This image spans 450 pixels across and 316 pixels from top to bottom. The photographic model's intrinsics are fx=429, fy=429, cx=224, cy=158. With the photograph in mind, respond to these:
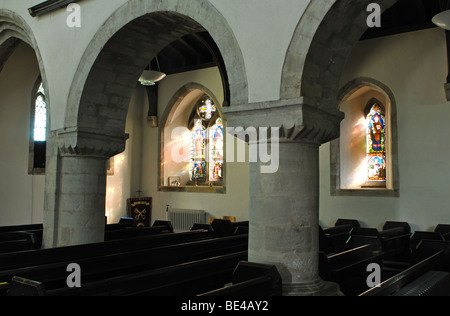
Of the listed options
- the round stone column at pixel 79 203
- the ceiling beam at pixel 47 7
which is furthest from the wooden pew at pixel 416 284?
the ceiling beam at pixel 47 7

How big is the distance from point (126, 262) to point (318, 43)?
2.45 meters

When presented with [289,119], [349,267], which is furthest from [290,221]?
[349,267]

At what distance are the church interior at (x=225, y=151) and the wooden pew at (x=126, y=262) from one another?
16 mm

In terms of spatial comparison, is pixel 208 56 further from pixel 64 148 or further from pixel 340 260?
pixel 340 260

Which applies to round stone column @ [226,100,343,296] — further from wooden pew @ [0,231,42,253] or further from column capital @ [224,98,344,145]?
wooden pew @ [0,231,42,253]

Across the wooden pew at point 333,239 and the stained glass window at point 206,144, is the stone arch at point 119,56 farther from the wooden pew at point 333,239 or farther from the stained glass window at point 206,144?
the stained glass window at point 206,144

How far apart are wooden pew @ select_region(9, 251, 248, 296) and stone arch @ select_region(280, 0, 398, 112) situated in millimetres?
1500

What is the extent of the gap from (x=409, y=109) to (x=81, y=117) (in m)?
5.09

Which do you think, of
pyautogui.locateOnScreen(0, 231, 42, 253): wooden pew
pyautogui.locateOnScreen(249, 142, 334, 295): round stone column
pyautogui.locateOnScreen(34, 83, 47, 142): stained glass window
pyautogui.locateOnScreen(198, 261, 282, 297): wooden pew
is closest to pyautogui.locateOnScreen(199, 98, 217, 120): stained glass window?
pyautogui.locateOnScreen(34, 83, 47, 142): stained glass window

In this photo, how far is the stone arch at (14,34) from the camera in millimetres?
5996

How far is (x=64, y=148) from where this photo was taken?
17.7 ft

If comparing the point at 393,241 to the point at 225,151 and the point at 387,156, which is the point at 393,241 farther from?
the point at 225,151
